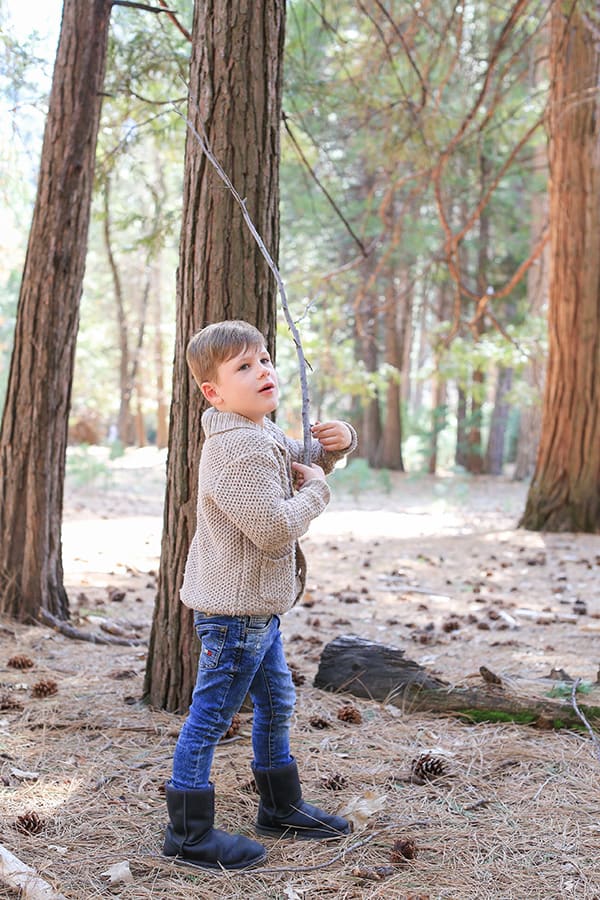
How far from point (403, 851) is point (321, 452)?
1.18 meters

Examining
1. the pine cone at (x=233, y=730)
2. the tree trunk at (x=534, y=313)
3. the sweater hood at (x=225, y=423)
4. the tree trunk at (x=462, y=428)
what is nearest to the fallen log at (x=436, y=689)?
the pine cone at (x=233, y=730)

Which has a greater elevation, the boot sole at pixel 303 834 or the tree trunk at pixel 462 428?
the tree trunk at pixel 462 428

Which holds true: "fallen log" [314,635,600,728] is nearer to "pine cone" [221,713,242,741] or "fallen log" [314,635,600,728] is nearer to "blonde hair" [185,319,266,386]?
"pine cone" [221,713,242,741]

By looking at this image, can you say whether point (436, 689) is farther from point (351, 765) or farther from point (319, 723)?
point (351, 765)

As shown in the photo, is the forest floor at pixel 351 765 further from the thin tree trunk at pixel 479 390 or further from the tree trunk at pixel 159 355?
the tree trunk at pixel 159 355

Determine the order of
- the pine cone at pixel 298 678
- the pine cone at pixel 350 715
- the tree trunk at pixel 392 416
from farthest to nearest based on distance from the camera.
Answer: the tree trunk at pixel 392 416 → the pine cone at pixel 298 678 → the pine cone at pixel 350 715

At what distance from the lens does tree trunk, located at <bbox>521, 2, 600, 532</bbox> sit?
8.31 meters

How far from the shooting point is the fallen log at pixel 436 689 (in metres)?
3.36

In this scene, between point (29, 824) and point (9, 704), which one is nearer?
point (29, 824)

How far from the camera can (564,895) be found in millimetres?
2145

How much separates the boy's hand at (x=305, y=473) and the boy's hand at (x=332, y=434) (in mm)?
161

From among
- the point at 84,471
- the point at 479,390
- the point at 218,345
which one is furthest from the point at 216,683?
the point at 479,390

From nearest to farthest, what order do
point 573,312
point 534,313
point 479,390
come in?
point 573,312
point 534,313
point 479,390

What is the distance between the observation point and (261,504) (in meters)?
2.31
